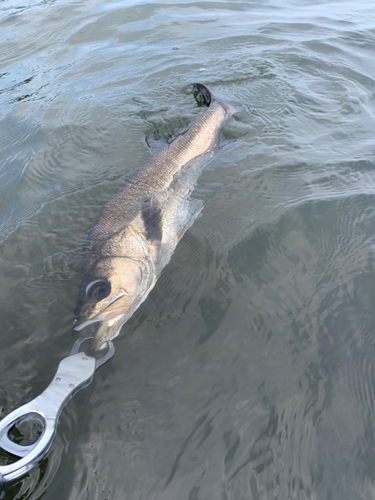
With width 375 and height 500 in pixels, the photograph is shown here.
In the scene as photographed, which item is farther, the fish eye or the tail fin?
the tail fin

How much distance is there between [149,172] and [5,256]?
69.5 inches

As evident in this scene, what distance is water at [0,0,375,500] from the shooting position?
1.90 meters

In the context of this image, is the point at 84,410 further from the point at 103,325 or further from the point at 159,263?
the point at 159,263

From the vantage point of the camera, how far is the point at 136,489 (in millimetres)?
1813

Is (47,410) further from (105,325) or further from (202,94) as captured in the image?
(202,94)

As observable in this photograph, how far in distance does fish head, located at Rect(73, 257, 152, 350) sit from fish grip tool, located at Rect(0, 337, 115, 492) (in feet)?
0.39

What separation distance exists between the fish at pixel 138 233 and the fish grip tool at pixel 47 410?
6.0 inches

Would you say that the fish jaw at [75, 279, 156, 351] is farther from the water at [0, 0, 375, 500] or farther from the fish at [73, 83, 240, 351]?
the water at [0, 0, 375, 500]

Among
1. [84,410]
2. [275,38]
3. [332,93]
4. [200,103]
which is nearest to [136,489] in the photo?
[84,410]

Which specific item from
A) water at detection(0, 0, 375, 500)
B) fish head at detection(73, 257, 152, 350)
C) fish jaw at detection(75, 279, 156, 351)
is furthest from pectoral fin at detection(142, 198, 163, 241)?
fish jaw at detection(75, 279, 156, 351)

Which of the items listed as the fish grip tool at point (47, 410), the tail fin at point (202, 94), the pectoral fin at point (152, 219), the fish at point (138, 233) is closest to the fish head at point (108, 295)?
the fish at point (138, 233)

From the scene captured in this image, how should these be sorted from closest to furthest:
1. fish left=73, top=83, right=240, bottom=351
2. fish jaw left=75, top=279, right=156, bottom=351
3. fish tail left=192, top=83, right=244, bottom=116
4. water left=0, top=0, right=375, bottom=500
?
water left=0, top=0, right=375, bottom=500 → fish jaw left=75, top=279, right=156, bottom=351 → fish left=73, top=83, right=240, bottom=351 → fish tail left=192, top=83, right=244, bottom=116

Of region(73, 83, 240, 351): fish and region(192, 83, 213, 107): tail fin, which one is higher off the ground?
region(192, 83, 213, 107): tail fin

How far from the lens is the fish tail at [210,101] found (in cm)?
521
